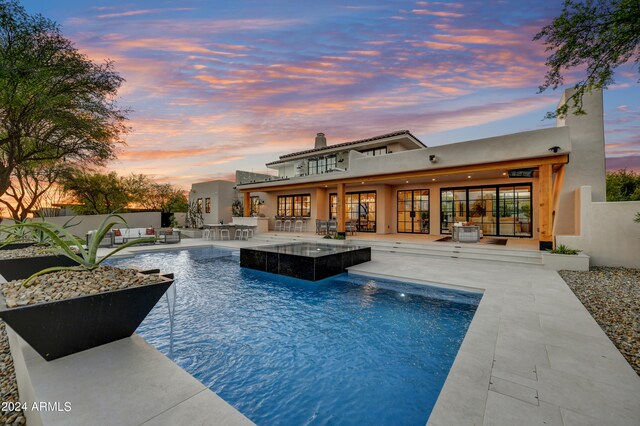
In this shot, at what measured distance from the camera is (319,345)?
3.71 meters

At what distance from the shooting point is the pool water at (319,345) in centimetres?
258

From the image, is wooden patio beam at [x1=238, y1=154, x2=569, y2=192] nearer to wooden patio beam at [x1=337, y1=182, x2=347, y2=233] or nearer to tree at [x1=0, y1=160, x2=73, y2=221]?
wooden patio beam at [x1=337, y1=182, x2=347, y2=233]

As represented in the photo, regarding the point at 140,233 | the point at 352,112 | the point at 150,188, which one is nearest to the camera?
the point at 140,233

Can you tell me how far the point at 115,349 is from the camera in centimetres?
246

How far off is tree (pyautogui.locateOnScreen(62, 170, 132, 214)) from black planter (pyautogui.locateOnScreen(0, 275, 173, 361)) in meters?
24.4

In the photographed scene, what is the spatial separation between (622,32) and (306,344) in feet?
22.0

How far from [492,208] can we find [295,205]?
11.7 meters

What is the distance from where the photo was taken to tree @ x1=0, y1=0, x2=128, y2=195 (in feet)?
26.9

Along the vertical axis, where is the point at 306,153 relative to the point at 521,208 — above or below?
above

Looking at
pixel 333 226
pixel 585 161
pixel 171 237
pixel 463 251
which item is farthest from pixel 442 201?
Answer: pixel 171 237

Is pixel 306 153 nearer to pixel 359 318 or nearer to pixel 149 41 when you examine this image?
pixel 149 41

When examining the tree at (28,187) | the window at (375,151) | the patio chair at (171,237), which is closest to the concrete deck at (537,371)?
the window at (375,151)

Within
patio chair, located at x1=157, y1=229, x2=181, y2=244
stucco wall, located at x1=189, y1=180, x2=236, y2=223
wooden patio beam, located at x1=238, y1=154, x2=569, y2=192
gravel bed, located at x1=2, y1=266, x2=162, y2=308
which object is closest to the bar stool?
patio chair, located at x1=157, y1=229, x2=181, y2=244

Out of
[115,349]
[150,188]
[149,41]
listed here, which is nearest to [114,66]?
[149,41]
